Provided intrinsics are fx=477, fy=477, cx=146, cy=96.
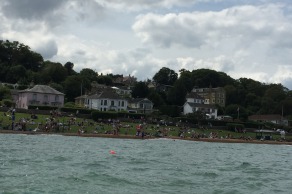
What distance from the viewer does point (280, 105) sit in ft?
472

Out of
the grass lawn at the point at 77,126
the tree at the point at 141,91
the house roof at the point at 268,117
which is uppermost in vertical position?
the tree at the point at 141,91

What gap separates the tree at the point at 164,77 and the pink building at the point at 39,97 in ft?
265

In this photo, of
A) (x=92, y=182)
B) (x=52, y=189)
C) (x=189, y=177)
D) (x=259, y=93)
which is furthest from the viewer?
(x=259, y=93)

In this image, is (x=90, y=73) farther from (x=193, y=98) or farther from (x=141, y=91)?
(x=193, y=98)

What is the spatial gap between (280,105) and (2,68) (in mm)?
85279

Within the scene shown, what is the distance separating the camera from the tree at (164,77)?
18388 cm

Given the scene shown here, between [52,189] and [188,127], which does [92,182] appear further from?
[188,127]

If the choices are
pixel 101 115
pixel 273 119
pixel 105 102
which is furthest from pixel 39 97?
pixel 273 119

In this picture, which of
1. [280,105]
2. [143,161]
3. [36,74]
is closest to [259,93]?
[280,105]

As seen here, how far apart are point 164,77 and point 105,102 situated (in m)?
70.8

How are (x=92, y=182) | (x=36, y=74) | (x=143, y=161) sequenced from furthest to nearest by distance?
(x=36, y=74)
(x=143, y=161)
(x=92, y=182)

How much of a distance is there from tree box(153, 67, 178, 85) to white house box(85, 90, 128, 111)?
65.9m

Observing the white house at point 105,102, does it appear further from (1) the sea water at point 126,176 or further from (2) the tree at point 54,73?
(1) the sea water at point 126,176

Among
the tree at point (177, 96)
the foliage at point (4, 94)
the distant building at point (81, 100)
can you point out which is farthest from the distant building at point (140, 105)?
the foliage at point (4, 94)
